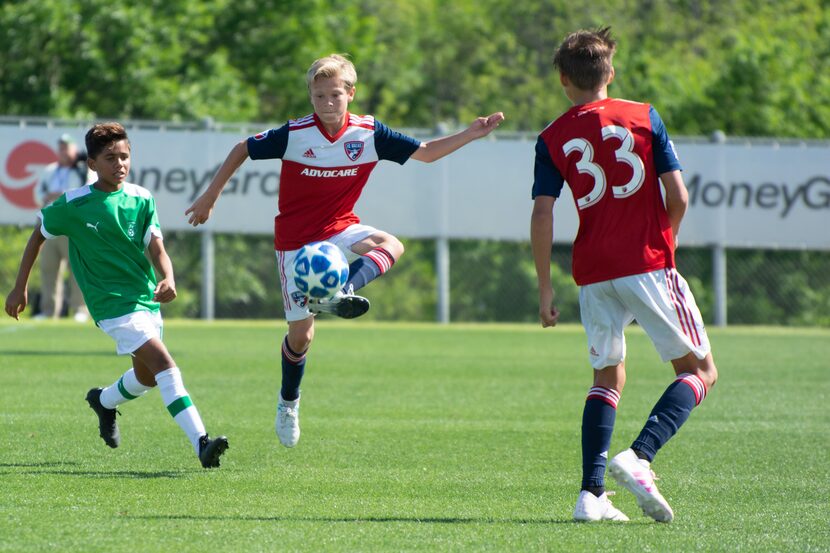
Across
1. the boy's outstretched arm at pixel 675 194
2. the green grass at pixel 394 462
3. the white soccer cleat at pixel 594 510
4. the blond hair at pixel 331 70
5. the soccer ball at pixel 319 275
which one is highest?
the blond hair at pixel 331 70

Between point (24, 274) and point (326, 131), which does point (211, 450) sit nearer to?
point (24, 274)

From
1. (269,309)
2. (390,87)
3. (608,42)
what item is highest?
(390,87)

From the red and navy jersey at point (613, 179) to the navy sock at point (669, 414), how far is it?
1.68 ft

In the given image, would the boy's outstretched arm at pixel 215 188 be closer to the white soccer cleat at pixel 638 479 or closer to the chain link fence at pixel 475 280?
the white soccer cleat at pixel 638 479

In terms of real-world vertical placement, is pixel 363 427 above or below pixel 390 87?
below

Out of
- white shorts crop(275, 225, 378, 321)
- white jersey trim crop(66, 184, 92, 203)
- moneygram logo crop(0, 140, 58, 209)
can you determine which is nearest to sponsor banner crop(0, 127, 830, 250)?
moneygram logo crop(0, 140, 58, 209)

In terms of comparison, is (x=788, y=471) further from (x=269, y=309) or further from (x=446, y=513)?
(x=269, y=309)

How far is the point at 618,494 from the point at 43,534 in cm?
269

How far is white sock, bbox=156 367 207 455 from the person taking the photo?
6629 mm

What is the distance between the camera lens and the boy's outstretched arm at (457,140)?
7137 millimetres

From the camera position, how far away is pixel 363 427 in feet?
27.9

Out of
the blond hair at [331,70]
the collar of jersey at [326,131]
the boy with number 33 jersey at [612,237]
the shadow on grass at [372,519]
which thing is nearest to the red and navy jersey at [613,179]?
the boy with number 33 jersey at [612,237]

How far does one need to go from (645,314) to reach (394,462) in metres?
2.02

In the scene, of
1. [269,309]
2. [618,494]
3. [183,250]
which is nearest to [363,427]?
[618,494]
